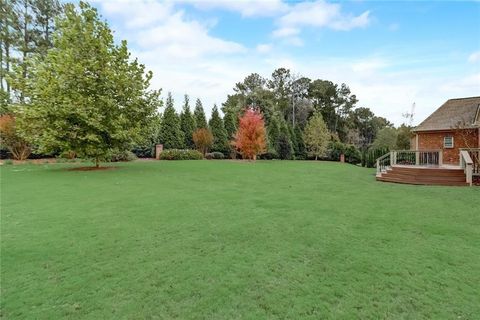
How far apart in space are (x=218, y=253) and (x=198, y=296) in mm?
1061

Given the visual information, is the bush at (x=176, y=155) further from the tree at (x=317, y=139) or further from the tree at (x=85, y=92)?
the tree at (x=317, y=139)

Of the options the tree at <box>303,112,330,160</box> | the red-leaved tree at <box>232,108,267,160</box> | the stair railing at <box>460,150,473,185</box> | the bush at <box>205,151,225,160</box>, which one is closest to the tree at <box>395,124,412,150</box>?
the tree at <box>303,112,330,160</box>

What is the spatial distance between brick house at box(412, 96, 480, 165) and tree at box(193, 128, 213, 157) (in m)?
16.2

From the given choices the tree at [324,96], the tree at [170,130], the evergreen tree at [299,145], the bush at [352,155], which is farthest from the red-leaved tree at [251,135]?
the tree at [324,96]

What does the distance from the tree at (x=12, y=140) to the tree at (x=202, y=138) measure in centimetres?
1224

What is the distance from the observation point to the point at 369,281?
2.95 m

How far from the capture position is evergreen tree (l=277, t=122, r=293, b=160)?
30047 mm

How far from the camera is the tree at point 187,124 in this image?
26750mm

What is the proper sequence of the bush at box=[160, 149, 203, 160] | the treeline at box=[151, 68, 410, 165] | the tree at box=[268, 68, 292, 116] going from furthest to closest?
the tree at box=[268, 68, 292, 116] → the treeline at box=[151, 68, 410, 165] → the bush at box=[160, 149, 203, 160]

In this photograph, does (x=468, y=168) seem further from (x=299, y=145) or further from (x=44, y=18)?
(x=44, y=18)

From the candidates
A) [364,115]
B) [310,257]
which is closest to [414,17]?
[310,257]

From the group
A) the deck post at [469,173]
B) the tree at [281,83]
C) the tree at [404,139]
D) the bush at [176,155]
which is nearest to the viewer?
the deck post at [469,173]

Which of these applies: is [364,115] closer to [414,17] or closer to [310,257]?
[414,17]

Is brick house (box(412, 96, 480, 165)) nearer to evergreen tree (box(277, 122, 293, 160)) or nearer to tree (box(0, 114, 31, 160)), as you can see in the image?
evergreen tree (box(277, 122, 293, 160))
